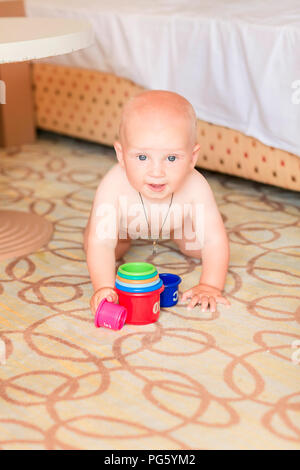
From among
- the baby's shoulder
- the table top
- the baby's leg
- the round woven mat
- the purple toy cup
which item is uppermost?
the table top

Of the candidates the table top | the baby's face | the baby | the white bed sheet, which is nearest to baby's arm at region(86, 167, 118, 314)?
the baby

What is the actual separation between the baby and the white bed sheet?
1.73 ft

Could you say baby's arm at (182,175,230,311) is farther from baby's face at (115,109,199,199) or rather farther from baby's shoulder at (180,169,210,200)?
baby's face at (115,109,199,199)

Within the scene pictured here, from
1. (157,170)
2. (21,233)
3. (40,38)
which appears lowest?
(21,233)

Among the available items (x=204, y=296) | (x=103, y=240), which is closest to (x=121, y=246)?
(x=103, y=240)

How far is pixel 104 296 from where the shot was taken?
131 cm

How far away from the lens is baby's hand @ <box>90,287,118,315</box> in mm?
1302

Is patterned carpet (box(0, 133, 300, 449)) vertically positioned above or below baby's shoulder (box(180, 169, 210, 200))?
below

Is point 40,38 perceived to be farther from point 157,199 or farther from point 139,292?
point 139,292

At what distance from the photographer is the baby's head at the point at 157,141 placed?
1257mm

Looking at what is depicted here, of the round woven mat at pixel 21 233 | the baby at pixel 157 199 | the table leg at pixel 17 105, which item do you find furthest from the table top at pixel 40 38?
the table leg at pixel 17 105

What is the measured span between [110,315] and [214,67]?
1.05 meters

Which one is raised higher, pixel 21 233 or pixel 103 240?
pixel 103 240

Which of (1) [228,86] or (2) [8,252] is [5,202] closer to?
(2) [8,252]
